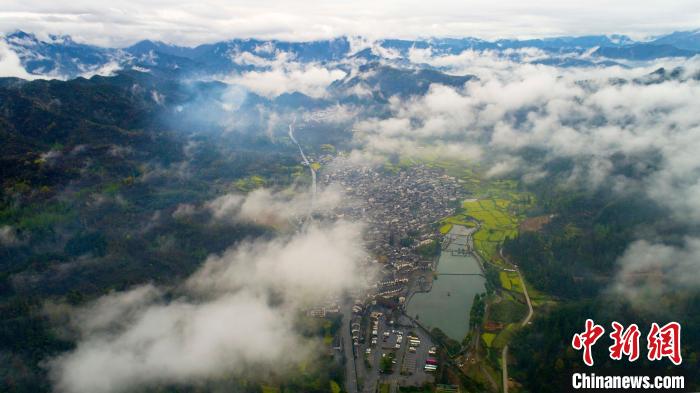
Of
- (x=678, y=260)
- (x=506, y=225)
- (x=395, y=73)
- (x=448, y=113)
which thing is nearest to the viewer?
(x=678, y=260)

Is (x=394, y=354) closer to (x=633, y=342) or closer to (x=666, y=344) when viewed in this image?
(x=633, y=342)

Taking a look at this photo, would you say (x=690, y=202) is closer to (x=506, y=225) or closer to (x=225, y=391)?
(x=506, y=225)

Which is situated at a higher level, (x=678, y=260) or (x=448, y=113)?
(x=448, y=113)

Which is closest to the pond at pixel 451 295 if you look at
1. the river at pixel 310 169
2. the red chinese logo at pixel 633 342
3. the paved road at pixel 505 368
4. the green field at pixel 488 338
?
the green field at pixel 488 338

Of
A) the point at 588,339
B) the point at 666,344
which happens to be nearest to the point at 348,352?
the point at 588,339

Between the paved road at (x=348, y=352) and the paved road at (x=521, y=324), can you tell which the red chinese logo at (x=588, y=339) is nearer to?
the paved road at (x=521, y=324)

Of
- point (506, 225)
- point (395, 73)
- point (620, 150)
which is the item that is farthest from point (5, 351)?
point (395, 73)
